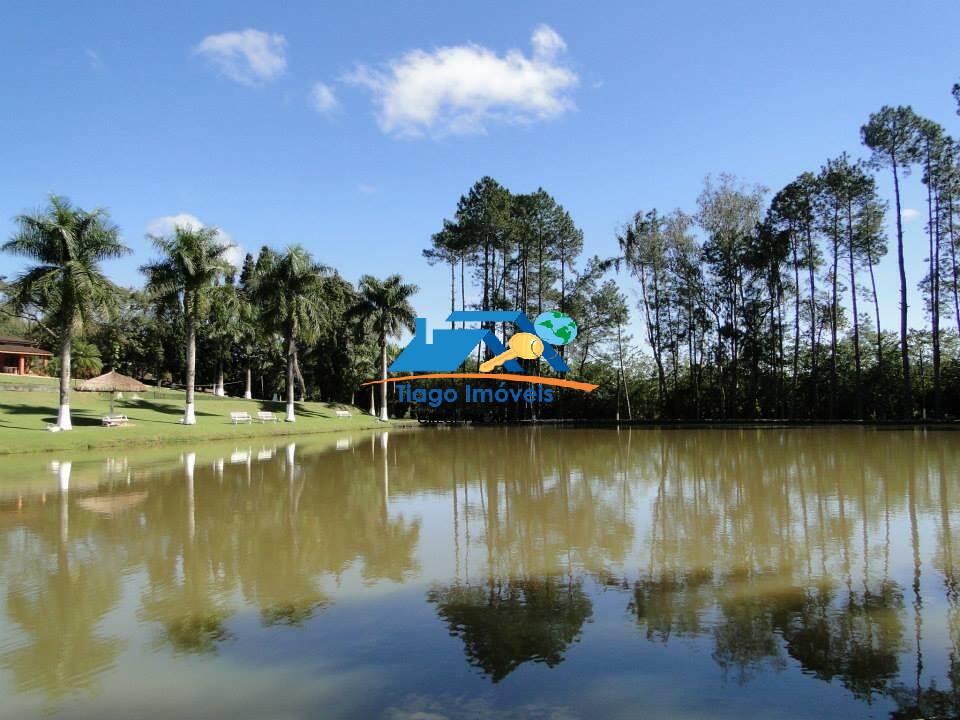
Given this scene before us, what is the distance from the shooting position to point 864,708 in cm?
385

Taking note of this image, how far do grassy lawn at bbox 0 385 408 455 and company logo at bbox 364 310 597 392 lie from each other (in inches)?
271

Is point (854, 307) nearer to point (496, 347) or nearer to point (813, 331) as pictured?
point (813, 331)

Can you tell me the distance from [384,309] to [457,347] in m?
7.33

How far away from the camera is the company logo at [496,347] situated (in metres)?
48.8

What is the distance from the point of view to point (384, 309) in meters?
44.8

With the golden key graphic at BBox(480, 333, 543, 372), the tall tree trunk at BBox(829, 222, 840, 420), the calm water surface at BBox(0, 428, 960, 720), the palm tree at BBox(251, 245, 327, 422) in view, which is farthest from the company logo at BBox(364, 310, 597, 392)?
the calm water surface at BBox(0, 428, 960, 720)

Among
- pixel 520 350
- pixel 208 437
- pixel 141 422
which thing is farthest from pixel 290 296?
pixel 520 350

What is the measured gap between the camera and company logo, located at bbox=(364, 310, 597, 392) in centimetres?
4878

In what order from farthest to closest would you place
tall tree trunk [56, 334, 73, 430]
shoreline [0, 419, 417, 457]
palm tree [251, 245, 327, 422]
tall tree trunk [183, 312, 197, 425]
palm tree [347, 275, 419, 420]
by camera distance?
palm tree [347, 275, 419, 420], palm tree [251, 245, 327, 422], tall tree trunk [183, 312, 197, 425], tall tree trunk [56, 334, 73, 430], shoreline [0, 419, 417, 457]

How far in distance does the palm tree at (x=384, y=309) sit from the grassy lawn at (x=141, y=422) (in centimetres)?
573

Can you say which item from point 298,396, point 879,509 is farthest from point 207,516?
point 298,396

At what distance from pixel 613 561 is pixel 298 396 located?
5028 cm

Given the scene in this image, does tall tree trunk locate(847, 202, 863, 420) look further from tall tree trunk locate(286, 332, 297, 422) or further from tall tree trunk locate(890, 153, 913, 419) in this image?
tall tree trunk locate(286, 332, 297, 422)

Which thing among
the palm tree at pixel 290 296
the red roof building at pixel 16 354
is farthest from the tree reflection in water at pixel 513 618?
the red roof building at pixel 16 354
